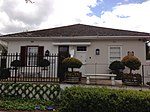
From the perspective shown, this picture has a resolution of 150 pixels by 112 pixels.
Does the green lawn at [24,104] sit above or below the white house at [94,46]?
below

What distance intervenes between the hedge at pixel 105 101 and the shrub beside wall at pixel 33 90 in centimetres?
274

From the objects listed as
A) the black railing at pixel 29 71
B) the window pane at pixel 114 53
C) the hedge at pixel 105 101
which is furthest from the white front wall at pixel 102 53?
the hedge at pixel 105 101

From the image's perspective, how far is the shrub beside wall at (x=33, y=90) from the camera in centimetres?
940

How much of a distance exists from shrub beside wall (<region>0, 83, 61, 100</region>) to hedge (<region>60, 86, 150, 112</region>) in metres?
2.74

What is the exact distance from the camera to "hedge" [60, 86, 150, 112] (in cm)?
606

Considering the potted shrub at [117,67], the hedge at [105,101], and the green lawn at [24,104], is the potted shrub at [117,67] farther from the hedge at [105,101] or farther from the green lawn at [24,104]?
the hedge at [105,101]

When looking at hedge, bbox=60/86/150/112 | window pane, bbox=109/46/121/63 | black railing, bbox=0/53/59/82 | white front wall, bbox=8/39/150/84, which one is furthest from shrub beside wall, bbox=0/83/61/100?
window pane, bbox=109/46/121/63

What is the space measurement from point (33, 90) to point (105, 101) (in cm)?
453

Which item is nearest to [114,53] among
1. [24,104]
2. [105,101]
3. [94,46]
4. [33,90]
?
[94,46]

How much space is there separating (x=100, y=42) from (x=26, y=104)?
29.6 ft

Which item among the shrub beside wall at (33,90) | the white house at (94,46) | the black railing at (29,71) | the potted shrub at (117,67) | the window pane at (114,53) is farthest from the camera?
the window pane at (114,53)

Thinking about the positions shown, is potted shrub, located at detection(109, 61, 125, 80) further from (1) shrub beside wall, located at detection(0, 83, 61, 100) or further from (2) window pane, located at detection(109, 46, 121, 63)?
(1) shrub beside wall, located at detection(0, 83, 61, 100)

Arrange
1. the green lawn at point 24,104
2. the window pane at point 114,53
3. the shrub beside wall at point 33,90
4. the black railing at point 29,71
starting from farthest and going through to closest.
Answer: the window pane at point 114,53
the black railing at point 29,71
the shrub beside wall at point 33,90
the green lawn at point 24,104

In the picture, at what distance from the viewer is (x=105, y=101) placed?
621 cm
